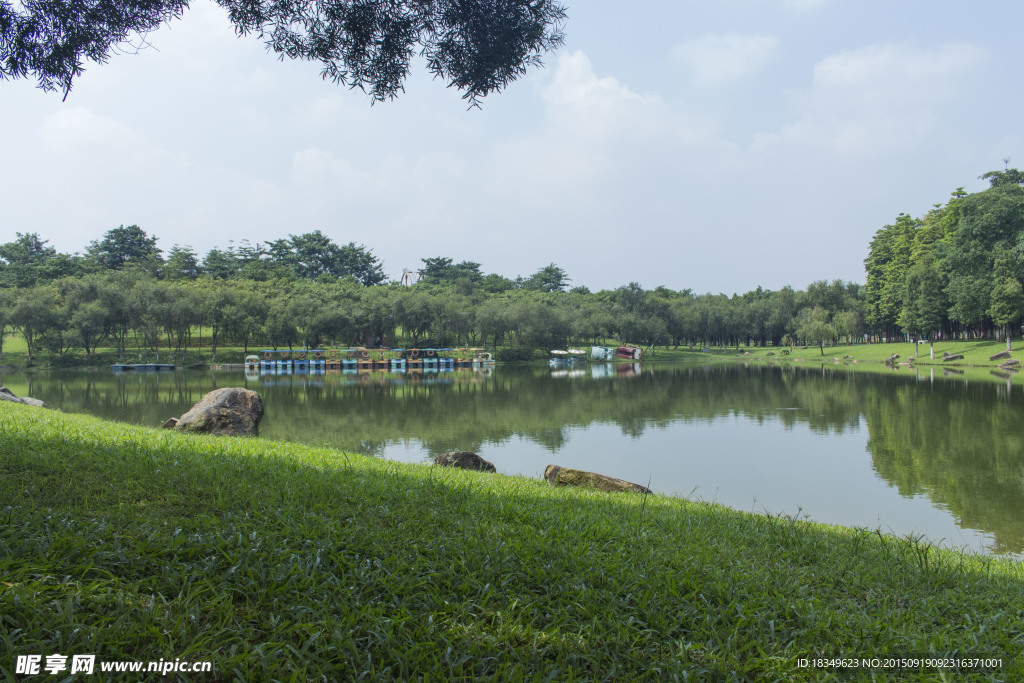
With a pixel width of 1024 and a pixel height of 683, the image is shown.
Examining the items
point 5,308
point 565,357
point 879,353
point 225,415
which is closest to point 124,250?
point 5,308

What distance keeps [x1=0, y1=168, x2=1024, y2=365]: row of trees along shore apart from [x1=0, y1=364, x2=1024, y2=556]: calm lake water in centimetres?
1947

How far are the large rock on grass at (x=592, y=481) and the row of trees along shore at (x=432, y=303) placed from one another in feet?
139

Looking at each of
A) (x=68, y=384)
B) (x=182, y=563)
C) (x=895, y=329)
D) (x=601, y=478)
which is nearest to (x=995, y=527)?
(x=601, y=478)

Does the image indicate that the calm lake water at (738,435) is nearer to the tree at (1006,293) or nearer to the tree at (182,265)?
the tree at (1006,293)

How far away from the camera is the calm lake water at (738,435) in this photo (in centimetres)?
941

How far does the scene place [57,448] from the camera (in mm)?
4914

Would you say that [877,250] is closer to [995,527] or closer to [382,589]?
[995,527]

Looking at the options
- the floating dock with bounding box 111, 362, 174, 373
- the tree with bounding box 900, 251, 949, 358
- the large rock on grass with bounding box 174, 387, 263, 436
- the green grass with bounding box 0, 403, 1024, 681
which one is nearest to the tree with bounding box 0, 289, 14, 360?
the floating dock with bounding box 111, 362, 174, 373

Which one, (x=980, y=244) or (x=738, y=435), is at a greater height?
(x=980, y=244)

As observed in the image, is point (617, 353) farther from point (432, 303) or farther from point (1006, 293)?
point (1006, 293)

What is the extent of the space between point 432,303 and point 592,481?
5298 cm

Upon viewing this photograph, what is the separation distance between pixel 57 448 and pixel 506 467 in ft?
26.1

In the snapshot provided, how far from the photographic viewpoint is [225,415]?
11125mm

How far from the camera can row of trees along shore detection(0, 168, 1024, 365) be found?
44.3 meters
